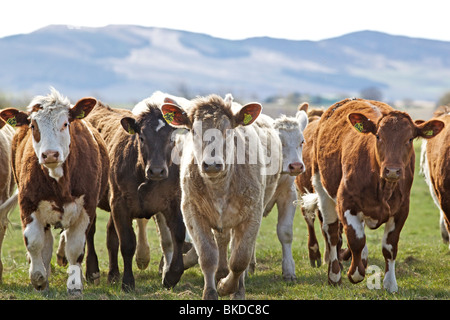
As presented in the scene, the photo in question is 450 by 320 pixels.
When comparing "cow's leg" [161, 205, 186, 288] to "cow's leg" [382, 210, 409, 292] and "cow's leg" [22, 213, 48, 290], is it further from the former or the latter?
"cow's leg" [382, 210, 409, 292]

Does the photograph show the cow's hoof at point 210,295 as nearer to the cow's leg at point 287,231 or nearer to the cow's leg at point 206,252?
the cow's leg at point 206,252

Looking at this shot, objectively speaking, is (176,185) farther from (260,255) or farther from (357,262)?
(260,255)

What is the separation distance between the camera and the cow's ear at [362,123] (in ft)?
25.3

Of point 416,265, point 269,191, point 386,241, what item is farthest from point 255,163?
point 416,265

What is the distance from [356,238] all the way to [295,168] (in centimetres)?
182

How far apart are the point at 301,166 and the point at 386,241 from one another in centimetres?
189

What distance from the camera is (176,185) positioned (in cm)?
851

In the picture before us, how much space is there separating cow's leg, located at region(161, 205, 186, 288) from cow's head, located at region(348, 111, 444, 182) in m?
2.49

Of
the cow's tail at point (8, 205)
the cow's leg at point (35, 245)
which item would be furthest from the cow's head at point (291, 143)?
the cow's tail at point (8, 205)

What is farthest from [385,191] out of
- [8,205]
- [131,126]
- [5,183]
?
[5,183]

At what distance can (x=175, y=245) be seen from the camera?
8461 mm

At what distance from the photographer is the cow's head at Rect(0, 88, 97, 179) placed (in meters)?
7.20

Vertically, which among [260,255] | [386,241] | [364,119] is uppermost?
[364,119]
